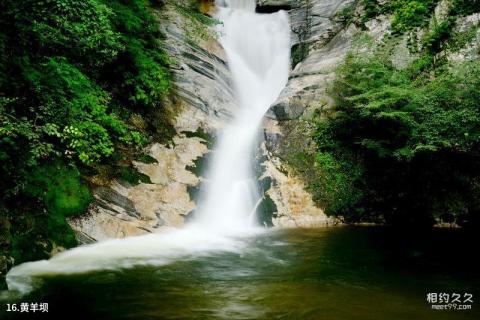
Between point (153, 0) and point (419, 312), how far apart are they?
14.2 meters

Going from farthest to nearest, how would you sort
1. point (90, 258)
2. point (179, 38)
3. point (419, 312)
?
point (179, 38) < point (90, 258) < point (419, 312)

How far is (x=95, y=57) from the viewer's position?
30.8ft

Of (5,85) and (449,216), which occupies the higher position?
(5,85)

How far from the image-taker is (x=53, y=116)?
A: 291 inches

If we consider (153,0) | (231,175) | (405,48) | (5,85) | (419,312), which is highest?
(153,0)

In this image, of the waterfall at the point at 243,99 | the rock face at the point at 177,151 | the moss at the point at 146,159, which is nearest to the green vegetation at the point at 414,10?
the waterfall at the point at 243,99

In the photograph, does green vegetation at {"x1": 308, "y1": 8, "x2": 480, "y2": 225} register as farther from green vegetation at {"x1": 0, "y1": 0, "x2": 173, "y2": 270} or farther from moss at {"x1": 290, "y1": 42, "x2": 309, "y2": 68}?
green vegetation at {"x1": 0, "y1": 0, "x2": 173, "y2": 270}

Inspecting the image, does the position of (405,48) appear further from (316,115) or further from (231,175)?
(231,175)

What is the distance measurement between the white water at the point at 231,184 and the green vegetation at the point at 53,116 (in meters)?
0.74

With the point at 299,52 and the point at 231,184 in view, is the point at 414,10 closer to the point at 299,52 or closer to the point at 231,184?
the point at 299,52

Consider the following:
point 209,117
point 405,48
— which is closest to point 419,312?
point 209,117

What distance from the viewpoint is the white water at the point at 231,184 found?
7.04 meters

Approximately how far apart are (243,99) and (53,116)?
9218mm

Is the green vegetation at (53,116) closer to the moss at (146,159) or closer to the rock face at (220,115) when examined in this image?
the moss at (146,159)
